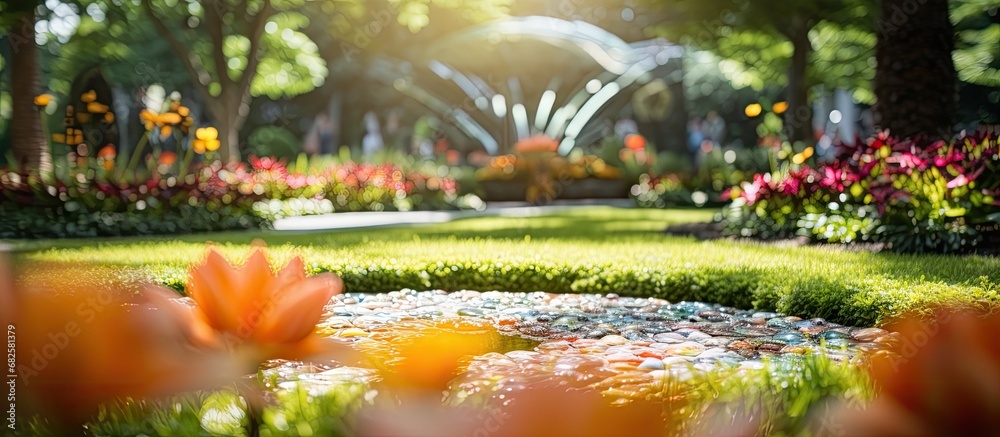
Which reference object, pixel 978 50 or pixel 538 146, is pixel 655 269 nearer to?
pixel 978 50

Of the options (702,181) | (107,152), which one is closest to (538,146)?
(702,181)

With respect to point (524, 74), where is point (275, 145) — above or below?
below

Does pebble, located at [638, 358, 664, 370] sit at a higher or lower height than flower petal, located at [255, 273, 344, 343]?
lower

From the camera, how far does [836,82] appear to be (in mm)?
20391

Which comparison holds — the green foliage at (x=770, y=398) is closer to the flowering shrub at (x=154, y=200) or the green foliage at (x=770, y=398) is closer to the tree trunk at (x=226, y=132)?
the flowering shrub at (x=154, y=200)

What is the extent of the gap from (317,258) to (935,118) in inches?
267

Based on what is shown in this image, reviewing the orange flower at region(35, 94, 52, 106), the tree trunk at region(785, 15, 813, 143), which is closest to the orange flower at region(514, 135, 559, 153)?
the tree trunk at region(785, 15, 813, 143)

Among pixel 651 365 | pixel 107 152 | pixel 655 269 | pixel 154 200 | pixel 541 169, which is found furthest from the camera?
pixel 541 169

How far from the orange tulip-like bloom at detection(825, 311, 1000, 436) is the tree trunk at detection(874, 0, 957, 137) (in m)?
8.16

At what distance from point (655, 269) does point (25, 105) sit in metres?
10.1

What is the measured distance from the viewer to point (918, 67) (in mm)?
9141

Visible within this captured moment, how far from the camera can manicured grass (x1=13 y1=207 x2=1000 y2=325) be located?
475 centimetres

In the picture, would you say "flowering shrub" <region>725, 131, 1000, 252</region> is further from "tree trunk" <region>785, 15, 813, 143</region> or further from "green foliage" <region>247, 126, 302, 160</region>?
"green foliage" <region>247, 126, 302, 160</region>

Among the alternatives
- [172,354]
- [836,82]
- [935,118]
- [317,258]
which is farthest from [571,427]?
[836,82]
